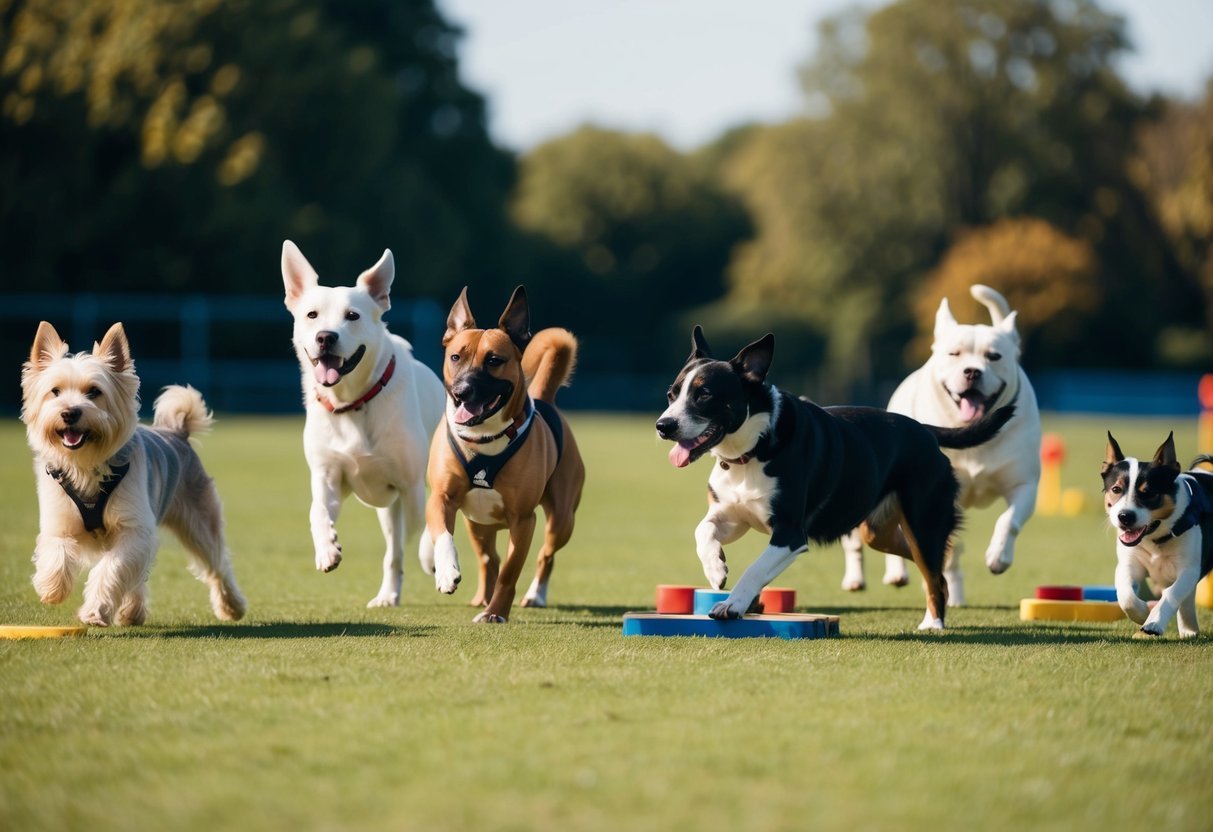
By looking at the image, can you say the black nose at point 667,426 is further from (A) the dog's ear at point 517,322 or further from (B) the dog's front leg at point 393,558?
(B) the dog's front leg at point 393,558

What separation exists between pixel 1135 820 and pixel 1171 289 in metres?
59.7

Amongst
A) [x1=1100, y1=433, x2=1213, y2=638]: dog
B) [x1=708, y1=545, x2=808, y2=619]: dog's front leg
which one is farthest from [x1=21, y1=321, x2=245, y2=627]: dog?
[x1=1100, y1=433, x2=1213, y2=638]: dog

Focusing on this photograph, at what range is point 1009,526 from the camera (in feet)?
32.9

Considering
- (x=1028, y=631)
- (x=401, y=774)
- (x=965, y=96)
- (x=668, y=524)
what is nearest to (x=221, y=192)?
(x=965, y=96)

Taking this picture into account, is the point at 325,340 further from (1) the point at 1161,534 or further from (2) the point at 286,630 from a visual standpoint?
(1) the point at 1161,534

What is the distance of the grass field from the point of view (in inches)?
176

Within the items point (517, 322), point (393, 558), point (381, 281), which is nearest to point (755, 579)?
point (517, 322)

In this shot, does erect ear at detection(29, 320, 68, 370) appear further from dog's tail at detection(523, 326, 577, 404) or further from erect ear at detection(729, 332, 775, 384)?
erect ear at detection(729, 332, 775, 384)

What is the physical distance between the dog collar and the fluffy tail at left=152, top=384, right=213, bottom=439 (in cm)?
113

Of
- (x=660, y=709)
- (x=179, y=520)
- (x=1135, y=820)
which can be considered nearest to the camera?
(x=1135, y=820)

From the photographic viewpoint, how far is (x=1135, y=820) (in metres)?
4.42

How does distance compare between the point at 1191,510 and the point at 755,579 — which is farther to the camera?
the point at 1191,510

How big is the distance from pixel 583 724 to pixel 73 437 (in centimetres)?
351

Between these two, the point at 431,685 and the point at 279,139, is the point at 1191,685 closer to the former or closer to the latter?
the point at 431,685
